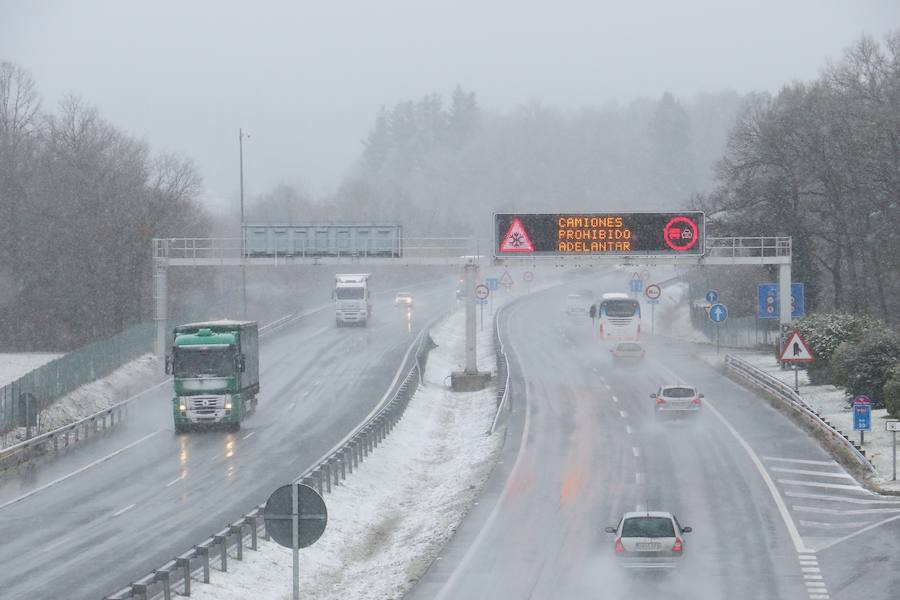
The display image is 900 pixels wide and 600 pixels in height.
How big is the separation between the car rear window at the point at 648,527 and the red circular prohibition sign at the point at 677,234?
1164 inches

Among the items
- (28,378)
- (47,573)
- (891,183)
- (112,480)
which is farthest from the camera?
(891,183)

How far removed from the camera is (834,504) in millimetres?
28688

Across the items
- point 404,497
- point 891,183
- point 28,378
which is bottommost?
point 404,497

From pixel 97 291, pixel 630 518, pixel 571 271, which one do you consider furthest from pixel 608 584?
pixel 571 271

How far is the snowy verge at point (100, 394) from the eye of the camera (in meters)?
43.0

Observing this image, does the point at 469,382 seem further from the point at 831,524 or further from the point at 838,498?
the point at 831,524

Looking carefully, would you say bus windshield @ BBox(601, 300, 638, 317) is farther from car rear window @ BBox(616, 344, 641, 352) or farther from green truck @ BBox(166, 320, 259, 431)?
green truck @ BBox(166, 320, 259, 431)

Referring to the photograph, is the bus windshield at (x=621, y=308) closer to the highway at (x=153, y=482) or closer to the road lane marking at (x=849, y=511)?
the highway at (x=153, y=482)

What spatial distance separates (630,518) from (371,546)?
772 centimetres

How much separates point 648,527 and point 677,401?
21.6 m

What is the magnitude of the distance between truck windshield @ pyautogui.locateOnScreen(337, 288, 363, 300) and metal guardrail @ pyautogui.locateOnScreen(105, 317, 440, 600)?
122 ft

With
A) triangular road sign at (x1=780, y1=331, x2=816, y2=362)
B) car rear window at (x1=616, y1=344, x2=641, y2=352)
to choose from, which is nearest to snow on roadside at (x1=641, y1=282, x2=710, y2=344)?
car rear window at (x1=616, y1=344, x2=641, y2=352)

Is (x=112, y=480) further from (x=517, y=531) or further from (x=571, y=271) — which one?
(x=571, y=271)

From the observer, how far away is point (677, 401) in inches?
1726
